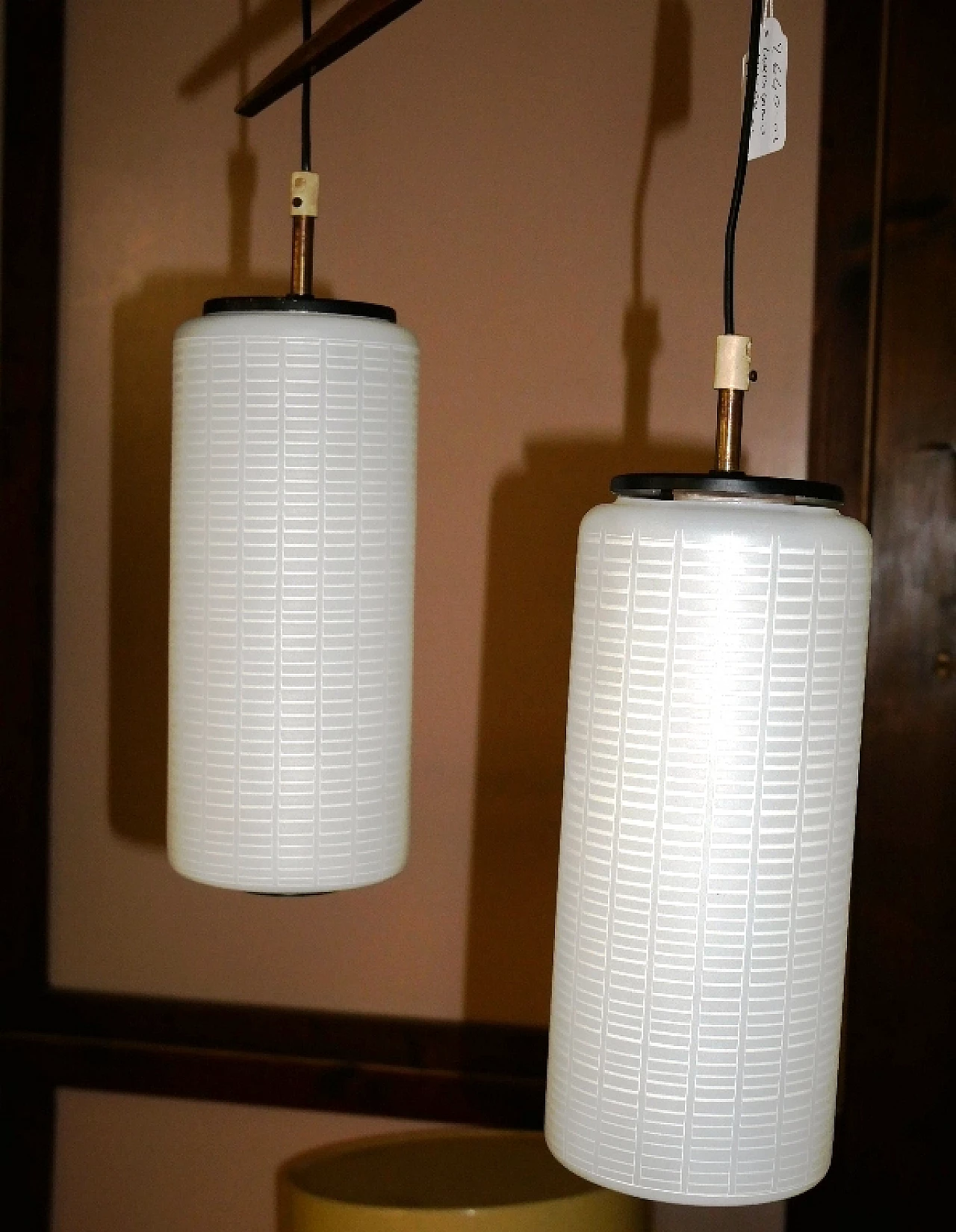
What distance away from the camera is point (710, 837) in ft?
2.54

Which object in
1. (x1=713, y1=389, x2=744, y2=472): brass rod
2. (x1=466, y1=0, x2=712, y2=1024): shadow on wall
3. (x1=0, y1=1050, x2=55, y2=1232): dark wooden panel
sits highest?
(x1=713, y1=389, x2=744, y2=472): brass rod

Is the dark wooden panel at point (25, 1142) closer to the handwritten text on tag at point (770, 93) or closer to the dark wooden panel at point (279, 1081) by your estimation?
the dark wooden panel at point (279, 1081)

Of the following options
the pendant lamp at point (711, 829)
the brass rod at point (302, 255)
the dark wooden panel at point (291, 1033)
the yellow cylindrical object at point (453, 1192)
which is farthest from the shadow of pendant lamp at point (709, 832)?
the dark wooden panel at point (291, 1033)

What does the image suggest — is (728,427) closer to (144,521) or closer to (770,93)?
(770,93)

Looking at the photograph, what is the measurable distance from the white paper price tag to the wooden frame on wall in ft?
3.84

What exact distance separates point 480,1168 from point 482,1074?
136 mm

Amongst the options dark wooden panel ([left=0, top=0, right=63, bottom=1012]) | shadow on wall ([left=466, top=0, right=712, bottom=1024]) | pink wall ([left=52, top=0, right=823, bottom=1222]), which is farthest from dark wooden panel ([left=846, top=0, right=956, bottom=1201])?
dark wooden panel ([left=0, top=0, right=63, bottom=1012])

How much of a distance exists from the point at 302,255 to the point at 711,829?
58 centimetres

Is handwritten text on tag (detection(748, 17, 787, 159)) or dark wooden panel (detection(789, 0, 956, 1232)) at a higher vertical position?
handwritten text on tag (detection(748, 17, 787, 159))

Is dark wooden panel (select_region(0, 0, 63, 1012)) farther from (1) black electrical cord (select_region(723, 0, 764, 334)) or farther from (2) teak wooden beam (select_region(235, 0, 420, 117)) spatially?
(1) black electrical cord (select_region(723, 0, 764, 334))

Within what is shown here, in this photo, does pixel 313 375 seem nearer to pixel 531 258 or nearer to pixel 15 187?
pixel 531 258

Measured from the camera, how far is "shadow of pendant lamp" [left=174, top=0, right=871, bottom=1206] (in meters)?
0.77

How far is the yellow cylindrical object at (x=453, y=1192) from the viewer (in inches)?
62.8

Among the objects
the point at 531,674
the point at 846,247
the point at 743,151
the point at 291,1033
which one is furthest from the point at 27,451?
the point at 743,151
